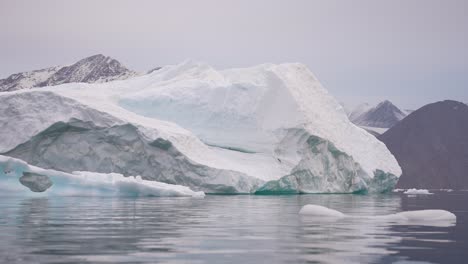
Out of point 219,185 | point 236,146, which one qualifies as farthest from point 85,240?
point 236,146

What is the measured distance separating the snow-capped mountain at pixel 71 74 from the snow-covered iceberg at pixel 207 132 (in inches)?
1483

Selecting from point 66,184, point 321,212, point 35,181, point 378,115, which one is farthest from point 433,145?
point 321,212

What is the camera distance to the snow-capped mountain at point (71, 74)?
80188mm

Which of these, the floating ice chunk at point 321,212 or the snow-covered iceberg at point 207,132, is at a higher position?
the snow-covered iceberg at point 207,132

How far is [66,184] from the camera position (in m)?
24.8

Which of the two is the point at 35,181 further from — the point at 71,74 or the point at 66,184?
the point at 71,74

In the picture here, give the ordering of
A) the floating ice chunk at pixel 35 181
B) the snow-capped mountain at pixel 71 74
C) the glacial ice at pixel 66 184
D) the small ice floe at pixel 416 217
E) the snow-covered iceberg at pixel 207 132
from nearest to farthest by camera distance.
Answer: the small ice floe at pixel 416 217
the glacial ice at pixel 66 184
the floating ice chunk at pixel 35 181
the snow-covered iceberg at pixel 207 132
the snow-capped mountain at pixel 71 74

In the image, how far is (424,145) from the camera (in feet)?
A: 331

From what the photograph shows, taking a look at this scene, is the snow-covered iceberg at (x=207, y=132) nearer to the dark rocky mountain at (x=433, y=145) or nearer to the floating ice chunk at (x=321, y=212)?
the floating ice chunk at (x=321, y=212)

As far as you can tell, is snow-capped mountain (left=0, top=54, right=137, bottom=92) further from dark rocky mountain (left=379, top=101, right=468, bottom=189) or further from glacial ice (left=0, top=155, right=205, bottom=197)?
glacial ice (left=0, top=155, right=205, bottom=197)

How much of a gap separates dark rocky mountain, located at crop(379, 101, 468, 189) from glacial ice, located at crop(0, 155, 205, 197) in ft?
226

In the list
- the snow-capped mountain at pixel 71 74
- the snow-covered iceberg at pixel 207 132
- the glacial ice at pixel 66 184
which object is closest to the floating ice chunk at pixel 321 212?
the glacial ice at pixel 66 184

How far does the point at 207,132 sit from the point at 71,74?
175ft

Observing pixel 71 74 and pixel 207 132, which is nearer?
pixel 207 132
